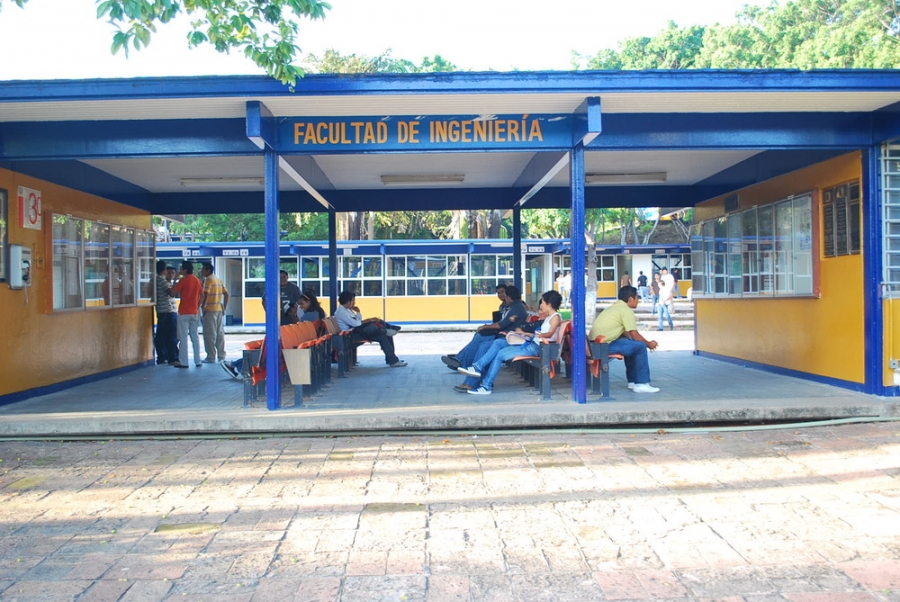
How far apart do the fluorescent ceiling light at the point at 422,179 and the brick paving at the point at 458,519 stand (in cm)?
534

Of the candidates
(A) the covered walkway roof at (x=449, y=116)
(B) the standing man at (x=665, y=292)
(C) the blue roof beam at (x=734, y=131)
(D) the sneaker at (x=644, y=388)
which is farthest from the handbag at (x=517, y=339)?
(B) the standing man at (x=665, y=292)

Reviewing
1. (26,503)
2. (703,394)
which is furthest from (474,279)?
(26,503)

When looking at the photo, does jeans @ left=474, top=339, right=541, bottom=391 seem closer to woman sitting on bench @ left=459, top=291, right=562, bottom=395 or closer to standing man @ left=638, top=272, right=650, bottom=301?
woman sitting on bench @ left=459, top=291, right=562, bottom=395

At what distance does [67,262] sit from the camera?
9.85 m

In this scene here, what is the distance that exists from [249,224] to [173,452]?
112 ft

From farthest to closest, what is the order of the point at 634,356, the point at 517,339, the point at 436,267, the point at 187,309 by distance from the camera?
the point at 436,267 → the point at 187,309 → the point at 634,356 → the point at 517,339

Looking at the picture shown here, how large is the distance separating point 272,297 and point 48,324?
3.38 metres

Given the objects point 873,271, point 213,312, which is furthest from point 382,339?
point 873,271

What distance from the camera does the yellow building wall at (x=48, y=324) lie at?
848cm

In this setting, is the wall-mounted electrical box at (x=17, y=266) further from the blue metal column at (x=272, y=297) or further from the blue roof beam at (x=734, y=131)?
the blue roof beam at (x=734, y=131)

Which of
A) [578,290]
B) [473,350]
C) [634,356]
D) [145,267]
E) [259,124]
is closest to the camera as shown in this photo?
[259,124]

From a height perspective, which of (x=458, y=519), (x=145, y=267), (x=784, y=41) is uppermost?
(x=784, y=41)

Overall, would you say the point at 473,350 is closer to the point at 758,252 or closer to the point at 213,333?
the point at 758,252

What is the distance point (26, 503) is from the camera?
519cm
